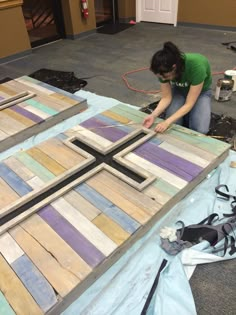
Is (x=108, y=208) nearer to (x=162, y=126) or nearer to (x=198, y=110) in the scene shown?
(x=162, y=126)

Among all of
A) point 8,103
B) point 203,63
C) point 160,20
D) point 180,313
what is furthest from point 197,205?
point 160,20

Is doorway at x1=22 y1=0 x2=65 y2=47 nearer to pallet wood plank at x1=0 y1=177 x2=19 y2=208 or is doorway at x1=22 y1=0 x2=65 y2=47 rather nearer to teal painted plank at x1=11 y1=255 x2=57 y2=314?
pallet wood plank at x1=0 y1=177 x2=19 y2=208

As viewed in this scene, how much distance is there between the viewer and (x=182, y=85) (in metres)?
1.99

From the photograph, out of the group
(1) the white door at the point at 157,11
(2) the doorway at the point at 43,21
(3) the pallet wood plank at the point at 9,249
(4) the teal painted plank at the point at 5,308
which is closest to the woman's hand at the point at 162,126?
(3) the pallet wood plank at the point at 9,249

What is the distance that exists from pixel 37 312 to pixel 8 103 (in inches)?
75.7

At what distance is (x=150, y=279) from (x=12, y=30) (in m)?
3.78

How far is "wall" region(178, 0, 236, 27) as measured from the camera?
14.0 ft

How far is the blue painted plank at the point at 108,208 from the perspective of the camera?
140 cm

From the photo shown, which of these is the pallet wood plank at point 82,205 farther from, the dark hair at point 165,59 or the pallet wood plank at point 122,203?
the dark hair at point 165,59

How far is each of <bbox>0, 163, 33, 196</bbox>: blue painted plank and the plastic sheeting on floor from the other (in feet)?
2.19

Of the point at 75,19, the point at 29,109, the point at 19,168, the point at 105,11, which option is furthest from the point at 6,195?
the point at 105,11

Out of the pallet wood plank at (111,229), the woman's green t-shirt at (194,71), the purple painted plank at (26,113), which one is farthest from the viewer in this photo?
the purple painted plank at (26,113)

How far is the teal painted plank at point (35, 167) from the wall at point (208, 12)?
3.92m

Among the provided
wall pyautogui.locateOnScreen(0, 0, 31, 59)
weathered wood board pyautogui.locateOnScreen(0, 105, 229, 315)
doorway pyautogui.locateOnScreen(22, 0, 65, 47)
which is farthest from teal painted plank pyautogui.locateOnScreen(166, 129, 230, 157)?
doorway pyautogui.locateOnScreen(22, 0, 65, 47)
